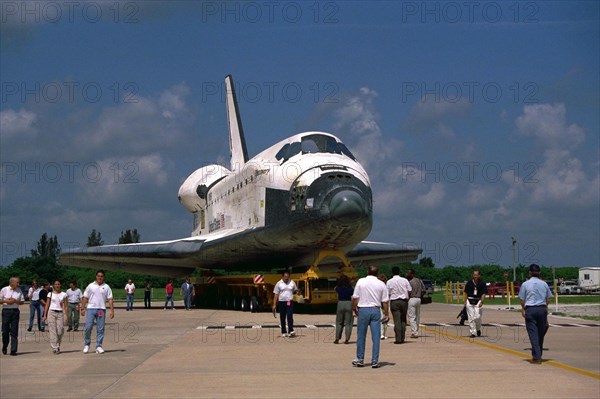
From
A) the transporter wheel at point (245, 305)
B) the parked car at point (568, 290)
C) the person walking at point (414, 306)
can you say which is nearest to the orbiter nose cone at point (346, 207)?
the person walking at point (414, 306)

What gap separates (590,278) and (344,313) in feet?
169

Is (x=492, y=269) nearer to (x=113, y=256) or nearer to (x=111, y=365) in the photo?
(x=113, y=256)

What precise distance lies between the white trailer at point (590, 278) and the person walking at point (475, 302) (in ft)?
151

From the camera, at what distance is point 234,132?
35.5 m

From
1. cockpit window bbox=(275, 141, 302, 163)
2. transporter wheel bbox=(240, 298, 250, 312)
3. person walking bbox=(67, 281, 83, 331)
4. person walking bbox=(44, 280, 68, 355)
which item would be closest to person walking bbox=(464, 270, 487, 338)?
person walking bbox=(44, 280, 68, 355)

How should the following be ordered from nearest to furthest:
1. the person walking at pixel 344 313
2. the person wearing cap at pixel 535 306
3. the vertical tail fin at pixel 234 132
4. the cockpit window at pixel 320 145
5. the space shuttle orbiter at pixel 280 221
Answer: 1. the person wearing cap at pixel 535 306
2. the person walking at pixel 344 313
3. the space shuttle orbiter at pixel 280 221
4. the cockpit window at pixel 320 145
5. the vertical tail fin at pixel 234 132

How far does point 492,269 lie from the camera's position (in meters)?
75.8

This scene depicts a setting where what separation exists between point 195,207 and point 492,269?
4762cm

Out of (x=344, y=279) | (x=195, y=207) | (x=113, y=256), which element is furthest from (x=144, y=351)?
(x=195, y=207)

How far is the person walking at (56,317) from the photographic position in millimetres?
12969

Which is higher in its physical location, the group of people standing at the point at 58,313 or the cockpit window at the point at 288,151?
the cockpit window at the point at 288,151

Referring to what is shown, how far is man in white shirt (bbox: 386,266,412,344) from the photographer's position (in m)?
13.8

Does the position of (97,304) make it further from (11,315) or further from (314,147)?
(314,147)

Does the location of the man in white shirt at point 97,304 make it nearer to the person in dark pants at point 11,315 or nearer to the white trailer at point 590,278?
the person in dark pants at point 11,315
